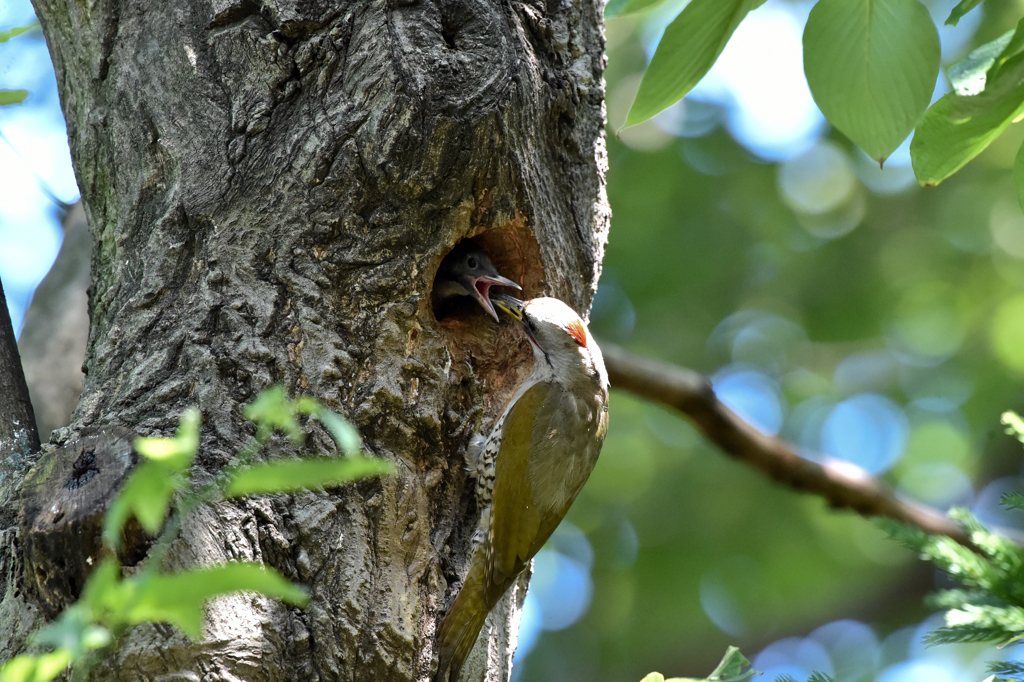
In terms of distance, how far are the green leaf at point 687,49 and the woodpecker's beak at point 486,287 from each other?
1616mm

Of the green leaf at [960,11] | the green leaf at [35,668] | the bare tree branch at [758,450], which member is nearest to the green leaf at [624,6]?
the green leaf at [960,11]

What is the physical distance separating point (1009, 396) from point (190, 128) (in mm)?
7842

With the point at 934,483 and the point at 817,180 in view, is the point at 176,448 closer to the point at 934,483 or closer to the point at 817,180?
the point at 817,180

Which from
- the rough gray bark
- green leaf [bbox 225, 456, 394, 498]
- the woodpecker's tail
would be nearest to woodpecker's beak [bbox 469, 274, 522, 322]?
the rough gray bark

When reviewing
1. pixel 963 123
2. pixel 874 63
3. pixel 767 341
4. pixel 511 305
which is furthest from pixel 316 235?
pixel 767 341

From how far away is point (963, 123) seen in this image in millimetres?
1732

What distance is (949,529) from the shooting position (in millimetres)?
4492

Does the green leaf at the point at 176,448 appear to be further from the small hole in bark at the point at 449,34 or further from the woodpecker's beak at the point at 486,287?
Result: the woodpecker's beak at the point at 486,287

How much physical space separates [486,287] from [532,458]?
74 centimetres

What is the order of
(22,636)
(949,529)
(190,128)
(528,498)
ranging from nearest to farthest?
(22,636), (190,128), (528,498), (949,529)

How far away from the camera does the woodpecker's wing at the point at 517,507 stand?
8.96 ft

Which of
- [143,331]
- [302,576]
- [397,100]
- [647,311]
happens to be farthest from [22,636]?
[647,311]

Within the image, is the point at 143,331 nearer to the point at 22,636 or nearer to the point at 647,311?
the point at 22,636

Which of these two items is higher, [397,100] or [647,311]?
[397,100]
